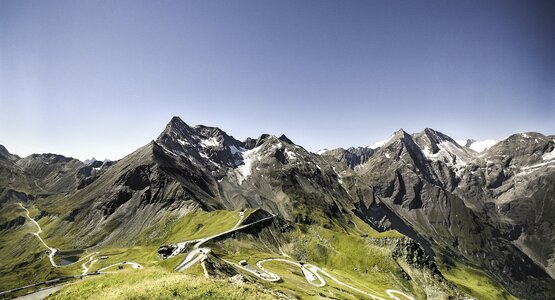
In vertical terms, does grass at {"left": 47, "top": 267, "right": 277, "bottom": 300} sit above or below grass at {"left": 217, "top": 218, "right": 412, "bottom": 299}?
above

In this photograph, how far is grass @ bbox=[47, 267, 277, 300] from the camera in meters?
35.2

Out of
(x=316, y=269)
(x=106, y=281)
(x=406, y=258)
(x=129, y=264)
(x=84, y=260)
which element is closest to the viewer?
(x=106, y=281)

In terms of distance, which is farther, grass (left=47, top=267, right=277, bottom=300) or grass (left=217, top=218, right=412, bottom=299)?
grass (left=217, top=218, right=412, bottom=299)

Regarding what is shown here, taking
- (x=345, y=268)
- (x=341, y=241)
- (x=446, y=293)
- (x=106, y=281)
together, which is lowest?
(x=446, y=293)

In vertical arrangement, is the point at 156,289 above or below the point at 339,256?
above

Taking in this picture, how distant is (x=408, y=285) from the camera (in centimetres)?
15650

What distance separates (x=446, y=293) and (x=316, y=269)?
6363 centimetres

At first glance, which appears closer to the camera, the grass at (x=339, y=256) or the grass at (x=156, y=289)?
the grass at (x=156, y=289)

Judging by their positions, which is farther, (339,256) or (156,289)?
(339,256)

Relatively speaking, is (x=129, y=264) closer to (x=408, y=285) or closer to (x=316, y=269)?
(x=316, y=269)

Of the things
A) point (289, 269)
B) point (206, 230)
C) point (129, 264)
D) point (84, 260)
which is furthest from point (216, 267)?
point (84, 260)

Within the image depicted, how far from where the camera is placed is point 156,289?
117 feet

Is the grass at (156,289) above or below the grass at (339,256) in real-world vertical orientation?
above

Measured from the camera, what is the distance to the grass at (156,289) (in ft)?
115
